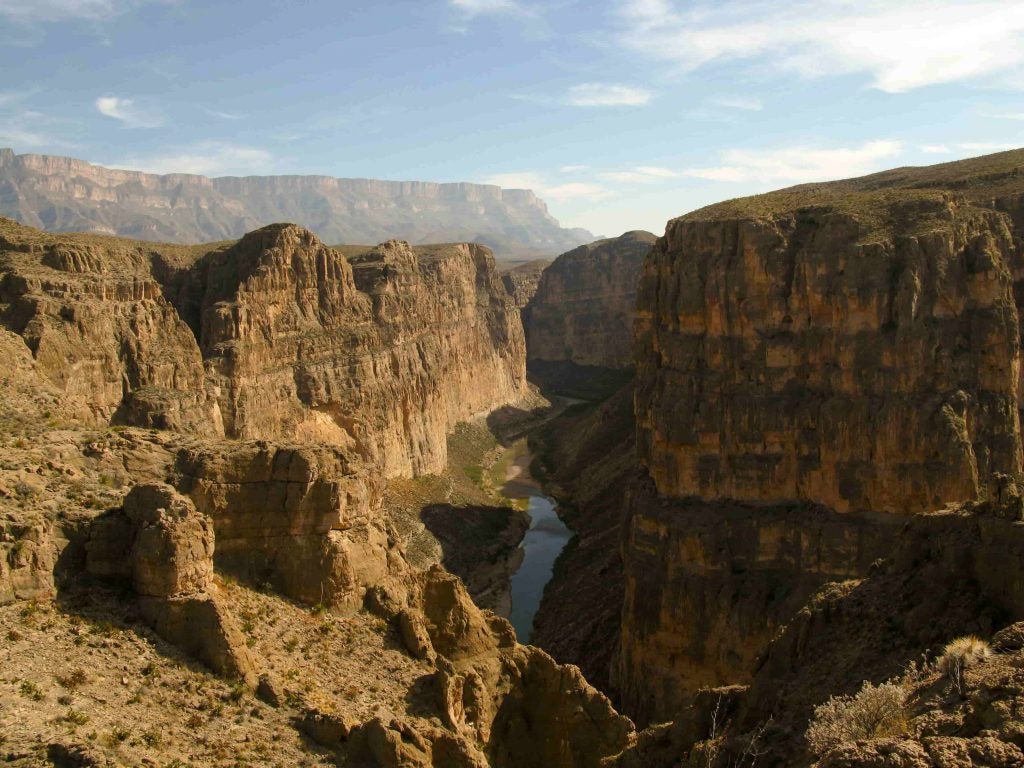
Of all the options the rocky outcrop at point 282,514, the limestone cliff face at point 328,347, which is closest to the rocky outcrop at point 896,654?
the rocky outcrop at point 282,514

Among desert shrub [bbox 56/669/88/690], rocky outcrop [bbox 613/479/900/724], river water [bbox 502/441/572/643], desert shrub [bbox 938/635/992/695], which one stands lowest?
river water [bbox 502/441/572/643]

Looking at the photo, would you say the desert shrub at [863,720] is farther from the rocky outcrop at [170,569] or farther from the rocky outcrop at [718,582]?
the rocky outcrop at [718,582]

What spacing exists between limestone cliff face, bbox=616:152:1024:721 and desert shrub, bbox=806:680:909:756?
2860 cm

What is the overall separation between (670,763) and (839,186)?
72.6m

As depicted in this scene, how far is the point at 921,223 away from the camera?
49.2 metres

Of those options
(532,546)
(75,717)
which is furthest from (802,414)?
(75,717)

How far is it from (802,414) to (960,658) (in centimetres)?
3272

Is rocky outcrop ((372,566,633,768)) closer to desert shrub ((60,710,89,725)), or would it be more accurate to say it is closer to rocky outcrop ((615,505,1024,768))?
rocky outcrop ((615,505,1024,768))

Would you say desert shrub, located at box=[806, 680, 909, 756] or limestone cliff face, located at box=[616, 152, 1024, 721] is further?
limestone cliff face, located at box=[616, 152, 1024, 721]

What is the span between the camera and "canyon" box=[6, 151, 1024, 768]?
66.9ft

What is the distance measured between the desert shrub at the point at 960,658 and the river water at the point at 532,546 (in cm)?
3524

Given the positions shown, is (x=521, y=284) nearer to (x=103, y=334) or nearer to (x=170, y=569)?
(x=103, y=334)

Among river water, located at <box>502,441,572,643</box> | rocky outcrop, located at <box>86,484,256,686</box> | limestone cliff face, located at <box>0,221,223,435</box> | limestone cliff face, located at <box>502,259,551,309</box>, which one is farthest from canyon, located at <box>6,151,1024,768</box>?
limestone cliff face, located at <box>502,259,551,309</box>

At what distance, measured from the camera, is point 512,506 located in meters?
90.4
